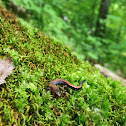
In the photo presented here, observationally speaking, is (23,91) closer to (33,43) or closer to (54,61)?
(54,61)

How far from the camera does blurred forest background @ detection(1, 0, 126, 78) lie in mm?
5758

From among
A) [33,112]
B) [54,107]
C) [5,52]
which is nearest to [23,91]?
[33,112]

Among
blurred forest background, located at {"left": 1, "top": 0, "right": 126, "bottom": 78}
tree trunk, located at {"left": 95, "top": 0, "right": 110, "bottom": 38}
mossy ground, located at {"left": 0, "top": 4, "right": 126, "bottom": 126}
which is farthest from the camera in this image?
tree trunk, located at {"left": 95, "top": 0, "right": 110, "bottom": 38}

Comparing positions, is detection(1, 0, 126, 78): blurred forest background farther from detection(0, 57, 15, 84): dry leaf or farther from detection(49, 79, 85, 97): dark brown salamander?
detection(0, 57, 15, 84): dry leaf

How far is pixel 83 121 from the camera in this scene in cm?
164

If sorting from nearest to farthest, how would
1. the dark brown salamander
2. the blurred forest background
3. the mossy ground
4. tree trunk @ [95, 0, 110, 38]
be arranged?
the mossy ground < the dark brown salamander < the blurred forest background < tree trunk @ [95, 0, 110, 38]

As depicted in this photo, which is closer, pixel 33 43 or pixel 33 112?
pixel 33 112

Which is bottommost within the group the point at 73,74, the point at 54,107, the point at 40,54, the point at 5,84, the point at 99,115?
the point at 99,115

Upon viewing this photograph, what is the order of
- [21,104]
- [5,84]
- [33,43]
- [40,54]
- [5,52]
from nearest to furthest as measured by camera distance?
1. [21,104]
2. [5,84]
3. [5,52]
4. [40,54]
5. [33,43]

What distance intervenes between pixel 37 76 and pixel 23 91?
0.38m

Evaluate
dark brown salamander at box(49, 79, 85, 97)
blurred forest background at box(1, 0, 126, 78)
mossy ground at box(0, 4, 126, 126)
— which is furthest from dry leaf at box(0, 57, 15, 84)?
blurred forest background at box(1, 0, 126, 78)

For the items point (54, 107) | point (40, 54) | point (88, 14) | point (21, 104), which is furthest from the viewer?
point (88, 14)

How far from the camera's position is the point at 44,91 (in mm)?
1767

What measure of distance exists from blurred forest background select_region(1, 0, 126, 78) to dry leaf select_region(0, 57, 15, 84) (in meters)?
3.31
